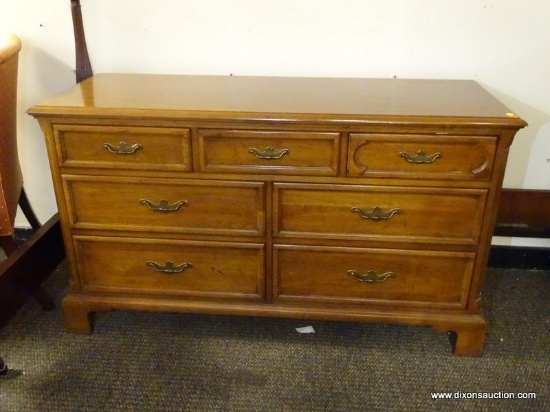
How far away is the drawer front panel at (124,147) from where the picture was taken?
1.39 metres

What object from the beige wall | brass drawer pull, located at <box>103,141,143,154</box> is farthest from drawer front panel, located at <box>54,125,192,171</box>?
the beige wall

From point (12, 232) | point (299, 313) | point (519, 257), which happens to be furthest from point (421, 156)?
point (12, 232)

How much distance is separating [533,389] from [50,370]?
1.45m

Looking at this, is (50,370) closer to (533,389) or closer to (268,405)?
(268,405)

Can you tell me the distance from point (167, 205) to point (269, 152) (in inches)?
13.6

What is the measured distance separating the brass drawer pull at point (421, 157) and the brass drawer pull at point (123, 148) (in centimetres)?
72

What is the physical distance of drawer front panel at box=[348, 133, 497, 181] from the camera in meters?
1.33

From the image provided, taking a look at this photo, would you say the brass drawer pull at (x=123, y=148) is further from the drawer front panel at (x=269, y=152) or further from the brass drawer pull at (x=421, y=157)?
the brass drawer pull at (x=421, y=157)

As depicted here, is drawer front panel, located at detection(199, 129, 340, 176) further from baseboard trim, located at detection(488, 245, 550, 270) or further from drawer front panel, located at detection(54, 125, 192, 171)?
baseboard trim, located at detection(488, 245, 550, 270)

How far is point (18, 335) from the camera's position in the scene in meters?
1.72

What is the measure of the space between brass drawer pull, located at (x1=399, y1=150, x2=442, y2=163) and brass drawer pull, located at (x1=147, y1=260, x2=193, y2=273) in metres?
0.72

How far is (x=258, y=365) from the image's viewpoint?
1.59 meters

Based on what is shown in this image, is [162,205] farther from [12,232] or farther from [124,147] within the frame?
[12,232]

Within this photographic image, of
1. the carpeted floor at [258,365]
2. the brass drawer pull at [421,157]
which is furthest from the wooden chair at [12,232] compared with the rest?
the brass drawer pull at [421,157]
